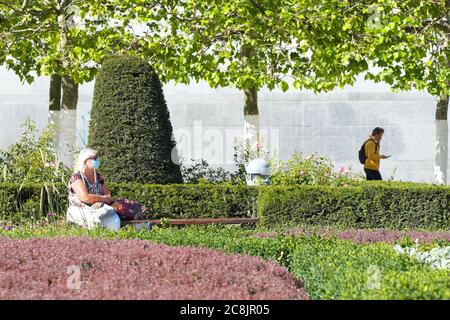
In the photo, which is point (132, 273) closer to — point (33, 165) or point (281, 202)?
point (281, 202)

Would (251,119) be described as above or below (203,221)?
above

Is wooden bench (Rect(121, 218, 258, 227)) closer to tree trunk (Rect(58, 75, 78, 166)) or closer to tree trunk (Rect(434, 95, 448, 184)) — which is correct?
tree trunk (Rect(58, 75, 78, 166))

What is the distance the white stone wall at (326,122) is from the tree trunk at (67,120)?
19.4ft

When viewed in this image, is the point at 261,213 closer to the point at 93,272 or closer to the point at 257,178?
the point at 257,178

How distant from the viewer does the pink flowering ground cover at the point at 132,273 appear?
575cm

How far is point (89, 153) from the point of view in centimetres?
1095

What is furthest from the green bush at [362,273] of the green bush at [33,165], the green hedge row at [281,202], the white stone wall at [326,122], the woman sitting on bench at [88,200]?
the white stone wall at [326,122]

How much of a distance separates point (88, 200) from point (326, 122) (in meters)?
14.0

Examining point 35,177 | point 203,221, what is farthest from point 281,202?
point 35,177

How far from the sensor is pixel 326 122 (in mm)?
24094

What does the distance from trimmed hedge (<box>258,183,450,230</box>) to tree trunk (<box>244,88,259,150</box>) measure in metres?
4.75

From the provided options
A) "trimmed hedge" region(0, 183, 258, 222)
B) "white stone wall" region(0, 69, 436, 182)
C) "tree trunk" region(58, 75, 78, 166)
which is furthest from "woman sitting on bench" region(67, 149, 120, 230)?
"white stone wall" region(0, 69, 436, 182)

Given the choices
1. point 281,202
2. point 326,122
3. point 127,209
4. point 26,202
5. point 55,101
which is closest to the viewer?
point 127,209
